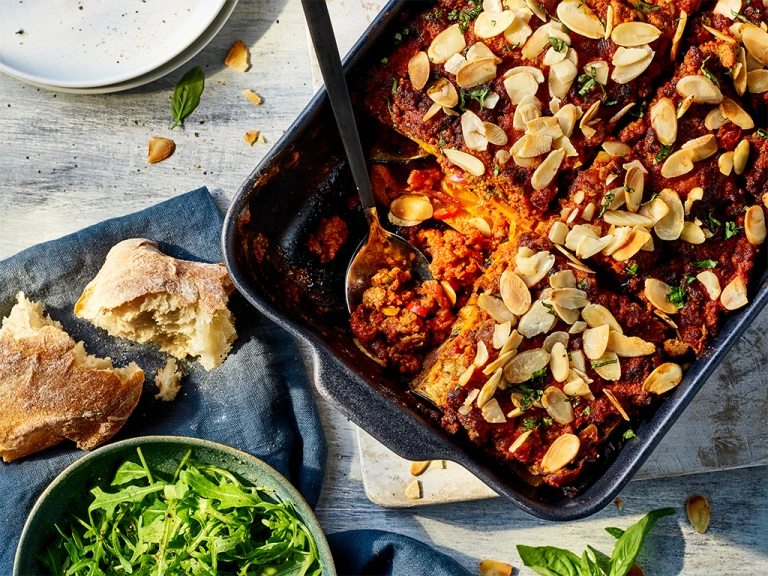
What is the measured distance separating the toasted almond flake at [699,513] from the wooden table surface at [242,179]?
0.12 ft

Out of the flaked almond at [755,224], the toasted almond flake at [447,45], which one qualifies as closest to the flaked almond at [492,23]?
the toasted almond flake at [447,45]

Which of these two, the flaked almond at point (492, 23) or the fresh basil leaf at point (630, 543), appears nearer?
the flaked almond at point (492, 23)

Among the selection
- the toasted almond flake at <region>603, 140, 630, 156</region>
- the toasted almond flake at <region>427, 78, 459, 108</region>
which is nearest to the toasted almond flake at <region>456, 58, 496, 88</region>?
the toasted almond flake at <region>427, 78, 459, 108</region>

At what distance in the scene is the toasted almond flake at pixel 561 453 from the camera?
7.82 feet

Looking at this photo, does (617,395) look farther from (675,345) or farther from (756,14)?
(756,14)

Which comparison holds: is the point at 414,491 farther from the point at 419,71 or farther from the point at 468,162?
the point at 419,71

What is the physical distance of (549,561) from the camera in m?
3.01

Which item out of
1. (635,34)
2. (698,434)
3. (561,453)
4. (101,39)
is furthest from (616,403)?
(101,39)

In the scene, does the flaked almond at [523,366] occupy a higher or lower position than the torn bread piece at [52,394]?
higher

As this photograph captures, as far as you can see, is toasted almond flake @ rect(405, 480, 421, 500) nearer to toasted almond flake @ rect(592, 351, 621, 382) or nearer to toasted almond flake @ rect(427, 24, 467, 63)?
toasted almond flake @ rect(592, 351, 621, 382)

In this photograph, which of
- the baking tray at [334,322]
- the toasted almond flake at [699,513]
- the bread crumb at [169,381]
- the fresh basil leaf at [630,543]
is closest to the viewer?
the baking tray at [334,322]

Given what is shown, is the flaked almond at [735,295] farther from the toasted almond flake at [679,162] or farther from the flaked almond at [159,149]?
the flaked almond at [159,149]

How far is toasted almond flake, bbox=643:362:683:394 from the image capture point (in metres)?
2.40

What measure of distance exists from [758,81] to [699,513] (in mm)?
1753
